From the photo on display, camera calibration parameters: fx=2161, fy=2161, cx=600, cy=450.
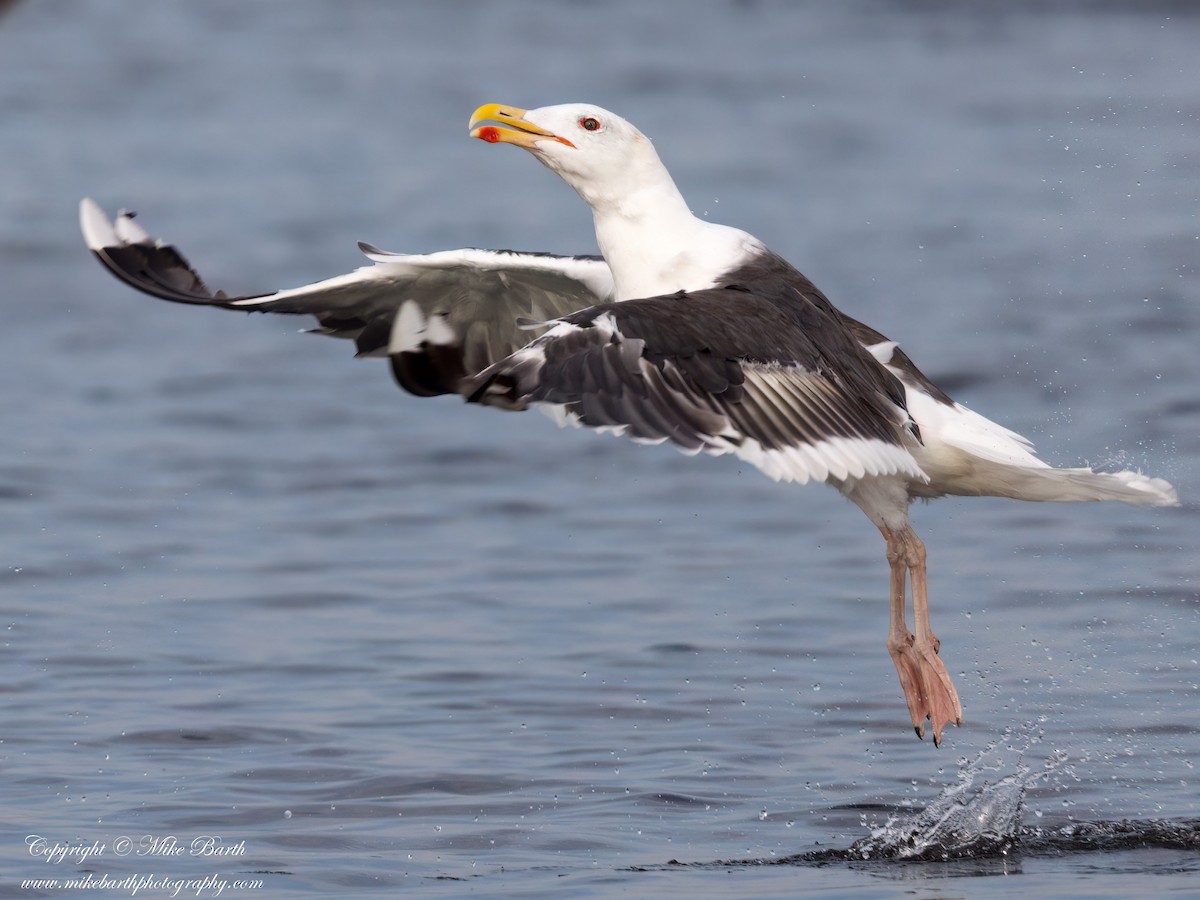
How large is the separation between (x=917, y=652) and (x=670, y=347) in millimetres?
1824

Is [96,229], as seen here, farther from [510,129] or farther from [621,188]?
[621,188]

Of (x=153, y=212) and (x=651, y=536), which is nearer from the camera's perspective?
(x=651, y=536)

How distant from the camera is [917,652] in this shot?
7.46 m

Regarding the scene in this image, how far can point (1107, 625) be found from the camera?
9.38m

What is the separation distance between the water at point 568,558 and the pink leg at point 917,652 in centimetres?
28

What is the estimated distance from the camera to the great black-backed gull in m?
6.16

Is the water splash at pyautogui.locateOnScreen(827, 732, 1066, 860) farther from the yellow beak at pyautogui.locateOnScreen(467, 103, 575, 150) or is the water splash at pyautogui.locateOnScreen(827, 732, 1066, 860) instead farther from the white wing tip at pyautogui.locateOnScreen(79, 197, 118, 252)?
the white wing tip at pyautogui.locateOnScreen(79, 197, 118, 252)

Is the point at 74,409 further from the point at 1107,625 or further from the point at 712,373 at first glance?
the point at 712,373

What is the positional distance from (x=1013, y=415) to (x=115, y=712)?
273 inches

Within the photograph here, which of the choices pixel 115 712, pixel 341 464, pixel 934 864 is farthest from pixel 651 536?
pixel 934 864

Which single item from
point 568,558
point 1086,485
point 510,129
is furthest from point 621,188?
point 568,558

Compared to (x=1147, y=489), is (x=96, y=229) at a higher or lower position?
lower

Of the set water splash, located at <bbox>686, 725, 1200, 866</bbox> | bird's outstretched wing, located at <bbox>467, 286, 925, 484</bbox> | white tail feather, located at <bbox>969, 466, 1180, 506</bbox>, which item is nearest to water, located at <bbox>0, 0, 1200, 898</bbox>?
water splash, located at <bbox>686, 725, 1200, 866</bbox>

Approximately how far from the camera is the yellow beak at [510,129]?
737cm
